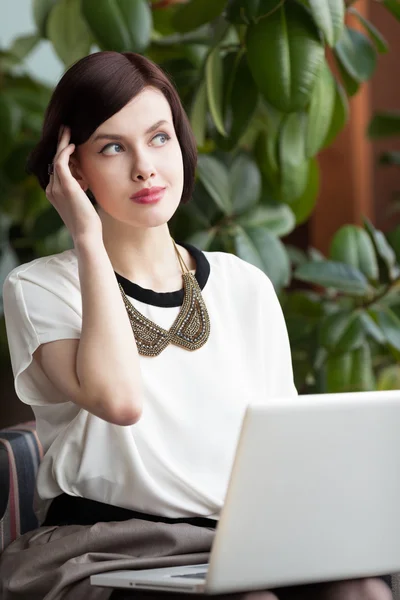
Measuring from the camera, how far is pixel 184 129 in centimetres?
152

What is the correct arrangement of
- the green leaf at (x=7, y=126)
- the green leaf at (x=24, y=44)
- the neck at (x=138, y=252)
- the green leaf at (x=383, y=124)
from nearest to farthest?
the neck at (x=138, y=252) → the green leaf at (x=7, y=126) → the green leaf at (x=24, y=44) → the green leaf at (x=383, y=124)

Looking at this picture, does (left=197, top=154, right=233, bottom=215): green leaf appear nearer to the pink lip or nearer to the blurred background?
the blurred background

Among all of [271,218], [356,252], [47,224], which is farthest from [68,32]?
[356,252]

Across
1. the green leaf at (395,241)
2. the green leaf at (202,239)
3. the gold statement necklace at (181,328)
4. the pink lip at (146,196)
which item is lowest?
the green leaf at (395,241)

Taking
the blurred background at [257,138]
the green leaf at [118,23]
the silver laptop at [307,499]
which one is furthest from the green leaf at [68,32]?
the silver laptop at [307,499]

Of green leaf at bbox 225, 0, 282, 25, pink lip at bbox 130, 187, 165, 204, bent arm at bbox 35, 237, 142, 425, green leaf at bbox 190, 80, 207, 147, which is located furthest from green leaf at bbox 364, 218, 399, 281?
bent arm at bbox 35, 237, 142, 425

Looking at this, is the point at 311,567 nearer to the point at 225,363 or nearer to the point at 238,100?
the point at 225,363

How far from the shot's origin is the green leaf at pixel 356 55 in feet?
8.34

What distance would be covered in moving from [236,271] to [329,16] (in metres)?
0.79

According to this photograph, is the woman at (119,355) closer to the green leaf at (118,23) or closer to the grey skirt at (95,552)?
the grey skirt at (95,552)

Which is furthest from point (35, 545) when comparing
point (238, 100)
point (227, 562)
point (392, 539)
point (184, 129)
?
point (238, 100)

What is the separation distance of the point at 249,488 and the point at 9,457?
70 centimetres

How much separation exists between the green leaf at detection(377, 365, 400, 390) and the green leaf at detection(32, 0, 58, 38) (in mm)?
1497

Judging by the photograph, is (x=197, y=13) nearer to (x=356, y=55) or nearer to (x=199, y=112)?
(x=199, y=112)
